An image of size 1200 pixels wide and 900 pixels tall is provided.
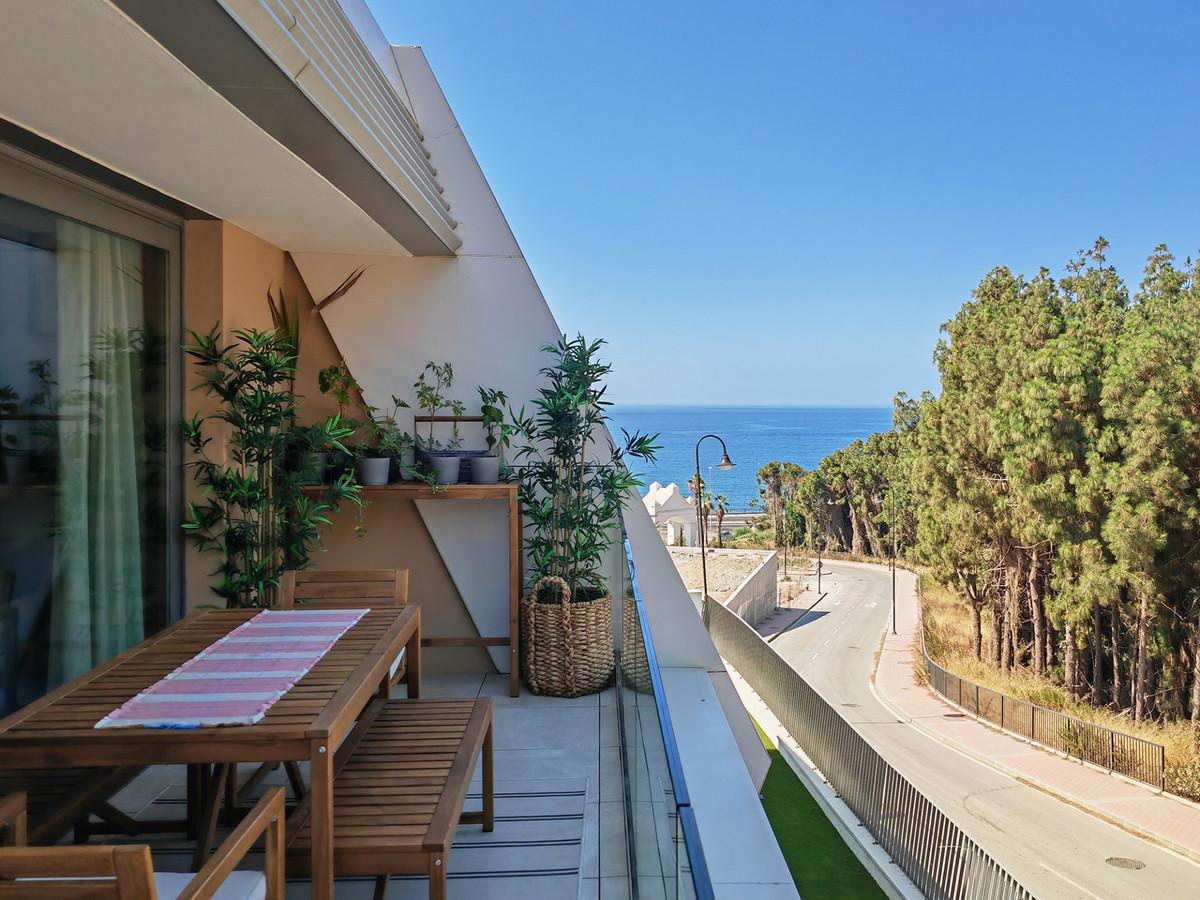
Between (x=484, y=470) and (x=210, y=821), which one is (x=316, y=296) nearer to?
(x=484, y=470)

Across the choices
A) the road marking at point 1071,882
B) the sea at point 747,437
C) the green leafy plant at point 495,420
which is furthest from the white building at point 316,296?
the sea at point 747,437

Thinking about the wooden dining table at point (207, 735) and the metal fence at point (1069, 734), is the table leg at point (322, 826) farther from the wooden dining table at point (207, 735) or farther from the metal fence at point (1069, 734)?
the metal fence at point (1069, 734)

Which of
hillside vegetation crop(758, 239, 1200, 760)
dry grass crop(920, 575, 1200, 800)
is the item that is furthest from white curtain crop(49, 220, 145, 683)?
dry grass crop(920, 575, 1200, 800)

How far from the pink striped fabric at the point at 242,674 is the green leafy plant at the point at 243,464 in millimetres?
998

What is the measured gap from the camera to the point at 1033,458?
1788 centimetres

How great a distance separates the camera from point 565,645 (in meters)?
4.50

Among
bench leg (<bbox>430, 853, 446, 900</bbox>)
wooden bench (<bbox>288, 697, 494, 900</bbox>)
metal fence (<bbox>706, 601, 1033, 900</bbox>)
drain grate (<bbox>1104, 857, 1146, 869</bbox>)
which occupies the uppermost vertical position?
wooden bench (<bbox>288, 697, 494, 900</bbox>)

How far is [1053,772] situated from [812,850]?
8.75 metres

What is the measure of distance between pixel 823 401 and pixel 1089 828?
4747 inches

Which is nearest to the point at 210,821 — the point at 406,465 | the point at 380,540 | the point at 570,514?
the point at 570,514

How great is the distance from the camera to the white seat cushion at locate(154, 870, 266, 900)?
1.73 m

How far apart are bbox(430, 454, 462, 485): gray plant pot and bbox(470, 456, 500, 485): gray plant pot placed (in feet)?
0.33

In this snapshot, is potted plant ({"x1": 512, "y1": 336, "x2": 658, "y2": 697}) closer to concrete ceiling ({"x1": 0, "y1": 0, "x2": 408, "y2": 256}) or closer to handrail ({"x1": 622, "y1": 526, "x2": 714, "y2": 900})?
concrete ceiling ({"x1": 0, "y1": 0, "x2": 408, "y2": 256})

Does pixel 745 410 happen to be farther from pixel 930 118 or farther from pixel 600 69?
pixel 600 69
